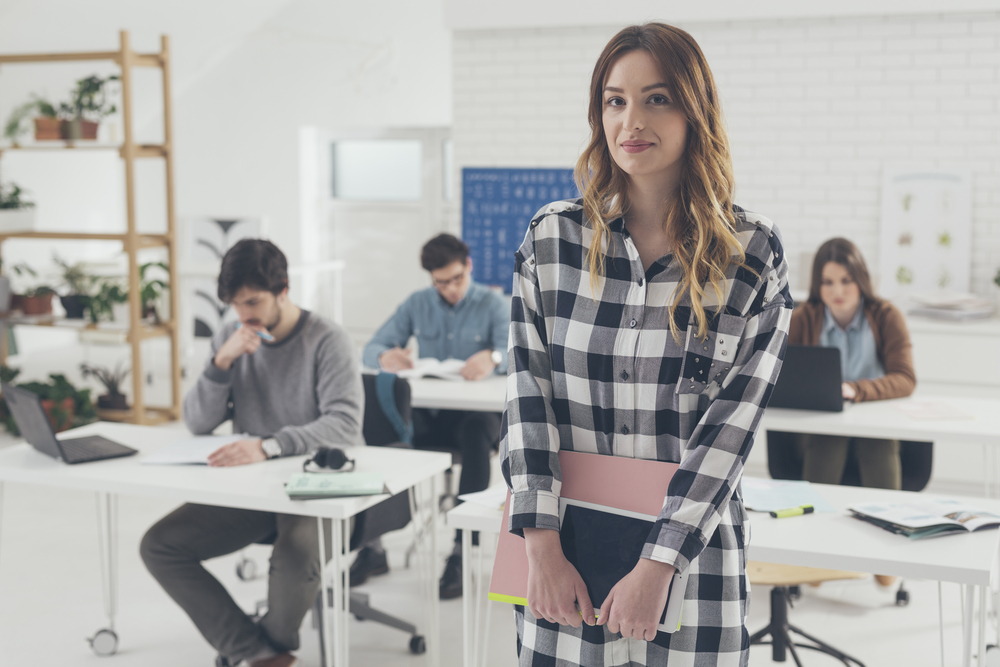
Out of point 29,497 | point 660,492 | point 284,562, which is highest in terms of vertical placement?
point 660,492

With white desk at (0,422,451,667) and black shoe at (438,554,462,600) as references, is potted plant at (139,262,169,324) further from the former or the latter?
black shoe at (438,554,462,600)

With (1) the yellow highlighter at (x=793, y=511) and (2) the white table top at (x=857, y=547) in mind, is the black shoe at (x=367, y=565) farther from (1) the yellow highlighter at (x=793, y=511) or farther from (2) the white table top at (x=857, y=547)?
(1) the yellow highlighter at (x=793, y=511)

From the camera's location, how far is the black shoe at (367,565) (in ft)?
11.0

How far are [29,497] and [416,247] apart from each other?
14.1 feet

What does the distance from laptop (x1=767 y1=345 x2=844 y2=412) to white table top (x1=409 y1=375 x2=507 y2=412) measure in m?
0.96

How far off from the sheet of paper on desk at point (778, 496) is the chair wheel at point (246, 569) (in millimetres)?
1987

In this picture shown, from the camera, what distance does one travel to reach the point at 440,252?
3.67 m

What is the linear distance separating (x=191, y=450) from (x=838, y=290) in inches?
89.3

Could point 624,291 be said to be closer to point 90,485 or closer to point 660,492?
point 660,492

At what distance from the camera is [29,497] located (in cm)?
439

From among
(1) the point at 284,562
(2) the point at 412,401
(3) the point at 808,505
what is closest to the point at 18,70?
(2) the point at 412,401

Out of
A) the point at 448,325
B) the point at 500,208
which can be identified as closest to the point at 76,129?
the point at 500,208

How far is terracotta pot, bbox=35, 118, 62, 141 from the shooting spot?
209 inches

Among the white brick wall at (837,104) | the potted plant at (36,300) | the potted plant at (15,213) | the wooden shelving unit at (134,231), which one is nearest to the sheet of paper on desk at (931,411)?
the white brick wall at (837,104)
